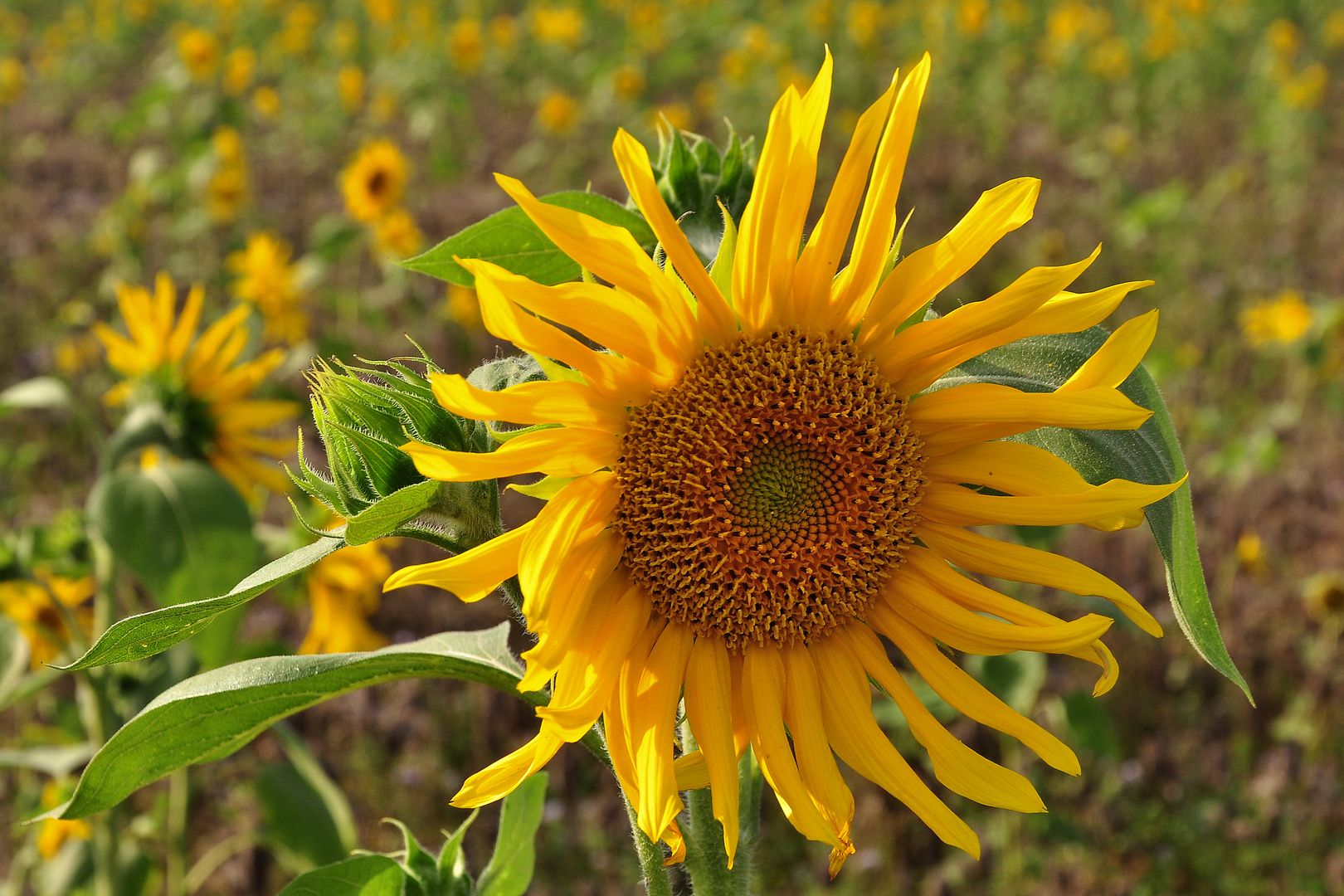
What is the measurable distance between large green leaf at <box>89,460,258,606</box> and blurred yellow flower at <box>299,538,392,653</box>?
0.81 metres

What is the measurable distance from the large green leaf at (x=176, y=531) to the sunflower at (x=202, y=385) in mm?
436

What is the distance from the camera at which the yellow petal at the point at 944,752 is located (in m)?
1.02

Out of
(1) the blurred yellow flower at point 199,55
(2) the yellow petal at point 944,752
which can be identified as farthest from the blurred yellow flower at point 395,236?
(2) the yellow petal at point 944,752

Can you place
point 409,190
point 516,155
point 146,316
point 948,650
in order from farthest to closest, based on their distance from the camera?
point 516,155 < point 409,190 < point 146,316 < point 948,650

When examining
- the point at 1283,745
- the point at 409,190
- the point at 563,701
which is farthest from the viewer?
the point at 409,190

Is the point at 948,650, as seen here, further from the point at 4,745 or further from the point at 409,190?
the point at 409,190

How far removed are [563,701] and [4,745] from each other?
3.90 m

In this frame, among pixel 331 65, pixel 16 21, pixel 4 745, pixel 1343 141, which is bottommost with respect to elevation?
pixel 1343 141

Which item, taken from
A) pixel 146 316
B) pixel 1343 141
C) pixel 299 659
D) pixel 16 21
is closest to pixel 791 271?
pixel 299 659

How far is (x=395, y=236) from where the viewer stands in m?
5.74

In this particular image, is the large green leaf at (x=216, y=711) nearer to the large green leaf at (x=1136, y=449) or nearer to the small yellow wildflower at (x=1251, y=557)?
the large green leaf at (x=1136, y=449)

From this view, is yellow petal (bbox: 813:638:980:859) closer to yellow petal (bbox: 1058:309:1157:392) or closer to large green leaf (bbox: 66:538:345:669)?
yellow petal (bbox: 1058:309:1157:392)

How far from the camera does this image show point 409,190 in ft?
29.3

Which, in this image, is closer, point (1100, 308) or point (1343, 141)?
point (1100, 308)
